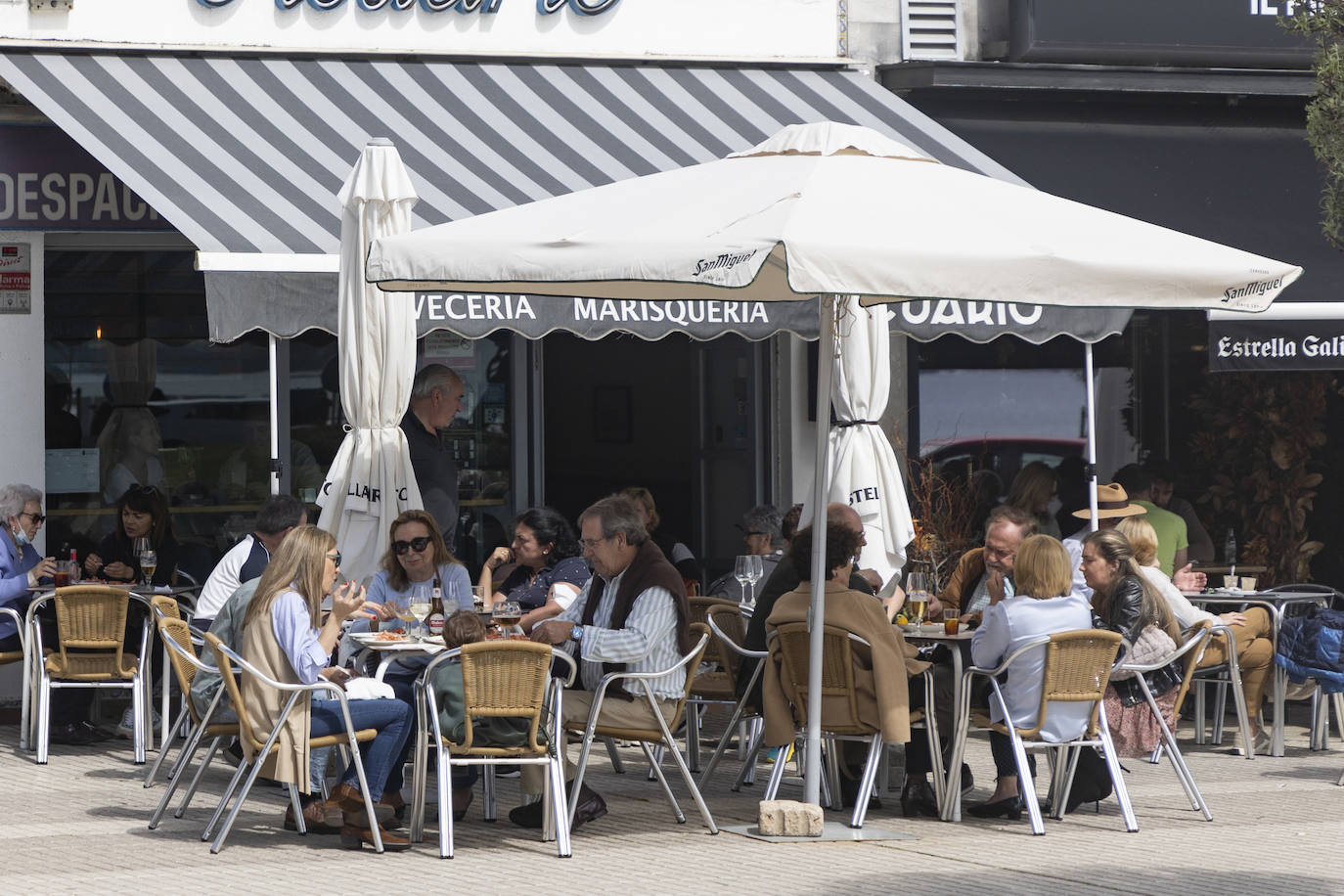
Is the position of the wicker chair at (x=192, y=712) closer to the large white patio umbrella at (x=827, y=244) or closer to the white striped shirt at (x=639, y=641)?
the white striped shirt at (x=639, y=641)

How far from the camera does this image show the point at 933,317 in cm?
1116

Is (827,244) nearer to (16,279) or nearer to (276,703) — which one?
(276,703)

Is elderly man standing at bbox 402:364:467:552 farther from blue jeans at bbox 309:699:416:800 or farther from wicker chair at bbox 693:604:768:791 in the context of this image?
blue jeans at bbox 309:699:416:800

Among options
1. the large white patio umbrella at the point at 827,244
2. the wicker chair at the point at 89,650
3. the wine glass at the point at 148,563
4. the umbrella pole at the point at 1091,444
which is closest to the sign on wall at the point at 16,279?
the wine glass at the point at 148,563

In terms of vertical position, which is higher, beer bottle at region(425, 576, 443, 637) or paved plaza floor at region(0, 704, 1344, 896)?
beer bottle at region(425, 576, 443, 637)

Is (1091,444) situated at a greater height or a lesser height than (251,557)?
greater

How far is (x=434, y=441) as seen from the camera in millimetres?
10664

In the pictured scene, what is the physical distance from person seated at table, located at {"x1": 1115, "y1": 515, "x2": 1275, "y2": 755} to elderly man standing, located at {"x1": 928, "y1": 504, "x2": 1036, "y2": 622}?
0.87 meters

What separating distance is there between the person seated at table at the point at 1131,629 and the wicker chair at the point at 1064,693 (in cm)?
44

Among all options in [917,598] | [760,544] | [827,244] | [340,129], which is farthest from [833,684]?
[340,129]

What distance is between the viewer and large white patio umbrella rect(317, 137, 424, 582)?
9.31 m

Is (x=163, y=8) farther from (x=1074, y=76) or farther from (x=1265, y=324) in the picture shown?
(x=1265, y=324)

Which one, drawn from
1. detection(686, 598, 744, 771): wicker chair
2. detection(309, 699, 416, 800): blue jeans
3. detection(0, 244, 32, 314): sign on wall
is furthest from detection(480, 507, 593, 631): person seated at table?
detection(0, 244, 32, 314): sign on wall

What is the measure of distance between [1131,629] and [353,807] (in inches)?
144
